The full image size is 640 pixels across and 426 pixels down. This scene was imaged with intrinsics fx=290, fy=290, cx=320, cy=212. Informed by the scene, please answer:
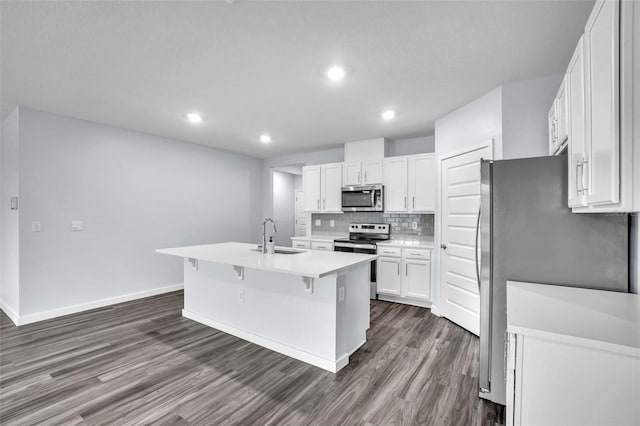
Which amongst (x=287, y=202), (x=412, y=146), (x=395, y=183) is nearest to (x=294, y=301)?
(x=395, y=183)

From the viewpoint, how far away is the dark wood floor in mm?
1897

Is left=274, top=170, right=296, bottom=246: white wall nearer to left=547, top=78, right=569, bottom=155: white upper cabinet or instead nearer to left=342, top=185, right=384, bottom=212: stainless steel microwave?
left=342, top=185, right=384, bottom=212: stainless steel microwave

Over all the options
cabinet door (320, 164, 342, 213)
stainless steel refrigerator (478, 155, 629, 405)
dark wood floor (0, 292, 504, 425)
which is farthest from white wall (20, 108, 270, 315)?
stainless steel refrigerator (478, 155, 629, 405)

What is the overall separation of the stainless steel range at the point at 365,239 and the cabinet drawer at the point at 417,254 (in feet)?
1.50

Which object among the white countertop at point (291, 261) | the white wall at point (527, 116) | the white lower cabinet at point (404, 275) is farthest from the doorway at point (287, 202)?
the white wall at point (527, 116)

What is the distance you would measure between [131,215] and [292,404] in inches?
147

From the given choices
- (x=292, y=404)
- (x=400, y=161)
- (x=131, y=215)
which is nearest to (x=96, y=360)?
(x=292, y=404)

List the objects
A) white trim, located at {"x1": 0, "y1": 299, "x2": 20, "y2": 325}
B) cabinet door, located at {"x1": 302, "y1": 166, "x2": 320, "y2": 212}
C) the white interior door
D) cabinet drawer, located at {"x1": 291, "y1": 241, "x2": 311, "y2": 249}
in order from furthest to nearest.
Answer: cabinet door, located at {"x1": 302, "y1": 166, "x2": 320, "y2": 212}, cabinet drawer, located at {"x1": 291, "y1": 241, "x2": 311, "y2": 249}, white trim, located at {"x1": 0, "y1": 299, "x2": 20, "y2": 325}, the white interior door

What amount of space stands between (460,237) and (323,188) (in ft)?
8.55

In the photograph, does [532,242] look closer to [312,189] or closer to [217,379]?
[217,379]

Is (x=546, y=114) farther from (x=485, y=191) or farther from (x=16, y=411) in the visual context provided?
(x=16, y=411)

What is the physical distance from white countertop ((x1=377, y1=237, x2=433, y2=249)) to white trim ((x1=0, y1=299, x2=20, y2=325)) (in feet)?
15.2

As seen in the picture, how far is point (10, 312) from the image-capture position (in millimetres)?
3619

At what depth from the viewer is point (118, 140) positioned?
4.20 meters
